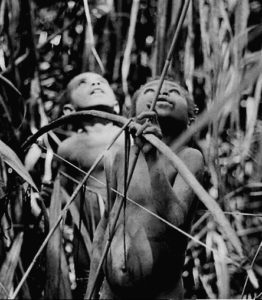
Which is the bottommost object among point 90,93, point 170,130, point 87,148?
point 87,148

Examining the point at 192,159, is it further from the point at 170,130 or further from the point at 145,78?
the point at 145,78

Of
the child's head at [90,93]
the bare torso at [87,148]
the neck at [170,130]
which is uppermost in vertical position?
the neck at [170,130]


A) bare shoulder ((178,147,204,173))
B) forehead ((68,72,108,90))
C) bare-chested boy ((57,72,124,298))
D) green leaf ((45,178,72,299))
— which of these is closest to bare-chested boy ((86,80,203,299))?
bare shoulder ((178,147,204,173))

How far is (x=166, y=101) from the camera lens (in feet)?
4.09

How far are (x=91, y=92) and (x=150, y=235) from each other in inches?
28.2

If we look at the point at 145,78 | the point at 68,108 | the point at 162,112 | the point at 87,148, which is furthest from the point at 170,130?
the point at 145,78

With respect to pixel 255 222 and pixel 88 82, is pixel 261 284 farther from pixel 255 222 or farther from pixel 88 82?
pixel 88 82

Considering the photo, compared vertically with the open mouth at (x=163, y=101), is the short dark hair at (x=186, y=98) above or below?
below

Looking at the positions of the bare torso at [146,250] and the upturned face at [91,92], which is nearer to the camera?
the bare torso at [146,250]

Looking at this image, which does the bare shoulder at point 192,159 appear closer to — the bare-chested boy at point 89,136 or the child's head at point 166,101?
the child's head at point 166,101

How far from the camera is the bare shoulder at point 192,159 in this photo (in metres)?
1.23

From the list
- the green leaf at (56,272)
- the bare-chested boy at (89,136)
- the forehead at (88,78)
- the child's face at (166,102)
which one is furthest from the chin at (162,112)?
the forehead at (88,78)

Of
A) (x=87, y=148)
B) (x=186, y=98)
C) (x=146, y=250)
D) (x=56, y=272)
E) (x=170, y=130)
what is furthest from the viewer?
(x=87, y=148)

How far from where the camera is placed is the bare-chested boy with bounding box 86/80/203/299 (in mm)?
1149
